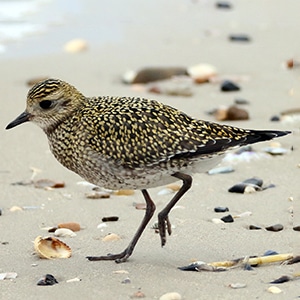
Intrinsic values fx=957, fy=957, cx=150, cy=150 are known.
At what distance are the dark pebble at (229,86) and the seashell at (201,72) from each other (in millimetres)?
351

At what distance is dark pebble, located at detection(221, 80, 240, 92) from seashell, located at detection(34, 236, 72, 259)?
3.93 meters

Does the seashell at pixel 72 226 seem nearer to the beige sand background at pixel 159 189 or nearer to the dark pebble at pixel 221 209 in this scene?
the beige sand background at pixel 159 189

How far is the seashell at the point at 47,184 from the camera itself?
23.4 ft

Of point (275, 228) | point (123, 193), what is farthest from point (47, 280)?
point (123, 193)

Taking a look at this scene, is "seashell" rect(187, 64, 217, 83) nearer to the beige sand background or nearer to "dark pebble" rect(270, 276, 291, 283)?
the beige sand background

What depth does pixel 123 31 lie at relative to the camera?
1170 cm

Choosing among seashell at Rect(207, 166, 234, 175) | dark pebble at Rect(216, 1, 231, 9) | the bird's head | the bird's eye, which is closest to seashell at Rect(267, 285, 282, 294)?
the bird's head

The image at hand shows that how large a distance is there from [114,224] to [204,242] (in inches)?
28.2

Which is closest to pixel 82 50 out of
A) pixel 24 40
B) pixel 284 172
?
pixel 24 40

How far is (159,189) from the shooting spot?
23.3 ft

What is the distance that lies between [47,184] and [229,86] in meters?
2.84

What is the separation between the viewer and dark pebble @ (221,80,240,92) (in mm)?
9375

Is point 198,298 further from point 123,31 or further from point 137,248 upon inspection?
point 123,31

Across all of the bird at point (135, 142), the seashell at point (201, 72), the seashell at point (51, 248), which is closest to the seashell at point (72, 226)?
the seashell at point (51, 248)
